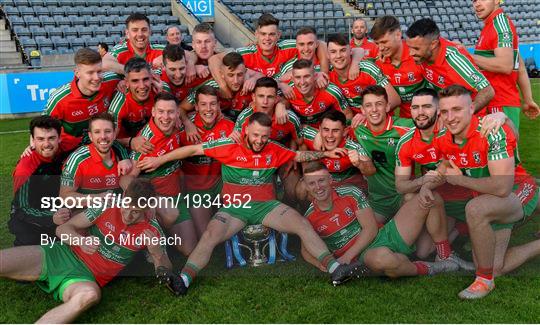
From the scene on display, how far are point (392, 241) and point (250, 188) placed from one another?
129cm

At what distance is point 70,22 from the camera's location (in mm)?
15164

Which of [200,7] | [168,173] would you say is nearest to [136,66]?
[168,173]

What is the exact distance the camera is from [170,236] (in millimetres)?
4473

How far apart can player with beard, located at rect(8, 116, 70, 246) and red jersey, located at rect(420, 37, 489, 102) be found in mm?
3423

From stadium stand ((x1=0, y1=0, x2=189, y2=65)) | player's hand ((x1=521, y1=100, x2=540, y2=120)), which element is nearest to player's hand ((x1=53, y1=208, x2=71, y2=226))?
player's hand ((x1=521, y1=100, x2=540, y2=120))

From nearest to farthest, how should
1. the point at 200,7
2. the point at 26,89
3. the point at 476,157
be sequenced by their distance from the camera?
the point at 476,157 → the point at 26,89 → the point at 200,7

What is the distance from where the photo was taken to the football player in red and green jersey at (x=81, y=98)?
4.67 metres

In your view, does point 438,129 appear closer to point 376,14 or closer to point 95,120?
point 95,120

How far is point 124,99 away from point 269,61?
5.54 feet

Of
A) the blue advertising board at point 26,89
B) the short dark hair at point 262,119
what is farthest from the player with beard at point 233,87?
the blue advertising board at point 26,89

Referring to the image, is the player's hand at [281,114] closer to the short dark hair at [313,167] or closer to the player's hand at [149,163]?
the short dark hair at [313,167]

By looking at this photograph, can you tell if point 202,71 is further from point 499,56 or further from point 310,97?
point 499,56

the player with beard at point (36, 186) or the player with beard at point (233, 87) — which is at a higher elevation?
the player with beard at point (233, 87)

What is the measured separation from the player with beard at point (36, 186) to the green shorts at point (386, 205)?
9.11 ft
